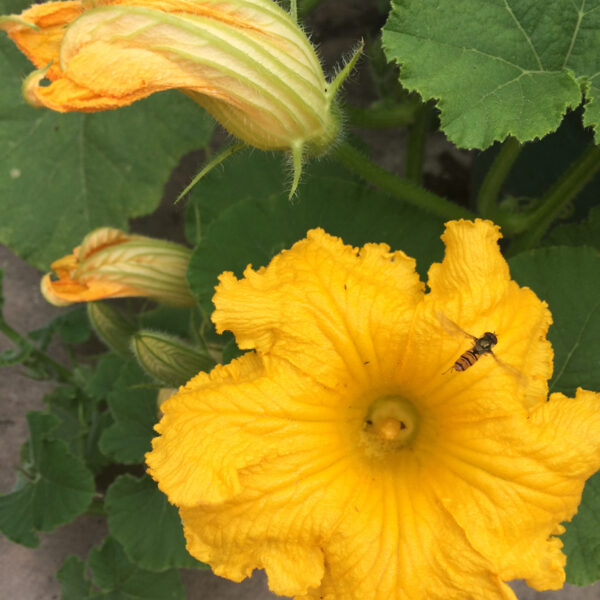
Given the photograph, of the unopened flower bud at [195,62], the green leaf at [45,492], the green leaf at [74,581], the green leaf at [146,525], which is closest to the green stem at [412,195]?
the unopened flower bud at [195,62]

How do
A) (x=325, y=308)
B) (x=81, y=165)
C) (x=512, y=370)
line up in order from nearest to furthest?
(x=512, y=370) → (x=325, y=308) → (x=81, y=165)

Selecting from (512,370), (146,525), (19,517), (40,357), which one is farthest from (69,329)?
(512,370)

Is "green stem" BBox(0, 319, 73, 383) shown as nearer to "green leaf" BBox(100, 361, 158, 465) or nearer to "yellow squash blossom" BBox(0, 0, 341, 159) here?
"green leaf" BBox(100, 361, 158, 465)

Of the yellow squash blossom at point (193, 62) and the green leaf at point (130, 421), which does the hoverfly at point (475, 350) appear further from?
the green leaf at point (130, 421)

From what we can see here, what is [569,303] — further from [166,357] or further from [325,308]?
[166,357]

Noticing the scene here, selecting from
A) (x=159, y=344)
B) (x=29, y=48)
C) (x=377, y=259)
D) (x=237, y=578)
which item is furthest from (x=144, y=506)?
(x=29, y=48)

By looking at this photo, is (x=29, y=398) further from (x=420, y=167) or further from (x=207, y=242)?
(x=420, y=167)
